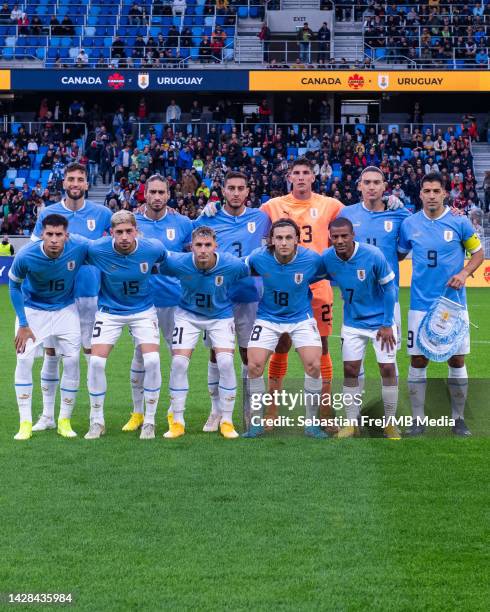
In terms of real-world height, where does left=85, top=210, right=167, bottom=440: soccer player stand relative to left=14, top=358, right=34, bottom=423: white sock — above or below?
above

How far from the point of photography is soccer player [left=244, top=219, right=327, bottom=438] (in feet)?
27.1

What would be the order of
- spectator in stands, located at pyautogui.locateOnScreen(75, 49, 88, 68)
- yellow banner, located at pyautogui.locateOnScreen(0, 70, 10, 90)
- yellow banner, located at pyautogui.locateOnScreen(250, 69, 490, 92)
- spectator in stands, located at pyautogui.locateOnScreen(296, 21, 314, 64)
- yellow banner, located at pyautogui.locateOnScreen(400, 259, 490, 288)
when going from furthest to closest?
spectator in stands, located at pyautogui.locateOnScreen(296, 21, 314, 64)
spectator in stands, located at pyautogui.locateOnScreen(75, 49, 88, 68)
yellow banner, located at pyautogui.locateOnScreen(0, 70, 10, 90)
yellow banner, located at pyautogui.locateOnScreen(250, 69, 490, 92)
yellow banner, located at pyautogui.locateOnScreen(400, 259, 490, 288)

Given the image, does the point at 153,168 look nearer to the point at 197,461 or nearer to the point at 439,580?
the point at 197,461

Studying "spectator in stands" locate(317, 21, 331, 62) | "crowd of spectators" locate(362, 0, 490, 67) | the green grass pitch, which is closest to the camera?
the green grass pitch

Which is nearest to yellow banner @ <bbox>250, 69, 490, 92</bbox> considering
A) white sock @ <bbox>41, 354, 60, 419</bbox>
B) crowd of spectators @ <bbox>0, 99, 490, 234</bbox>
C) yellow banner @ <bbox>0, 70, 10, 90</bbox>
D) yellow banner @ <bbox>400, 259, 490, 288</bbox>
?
crowd of spectators @ <bbox>0, 99, 490, 234</bbox>

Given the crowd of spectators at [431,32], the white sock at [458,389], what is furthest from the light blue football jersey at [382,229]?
the crowd of spectators at [431,32]

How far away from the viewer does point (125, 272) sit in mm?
8320

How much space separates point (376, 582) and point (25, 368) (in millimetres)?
4155

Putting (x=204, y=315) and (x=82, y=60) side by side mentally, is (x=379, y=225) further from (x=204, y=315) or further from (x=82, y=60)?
(x=82, y=60)

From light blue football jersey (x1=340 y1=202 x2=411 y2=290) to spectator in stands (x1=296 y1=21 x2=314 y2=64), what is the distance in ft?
89.0

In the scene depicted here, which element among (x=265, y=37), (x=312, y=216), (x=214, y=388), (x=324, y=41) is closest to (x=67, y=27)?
(x=265, y=37)

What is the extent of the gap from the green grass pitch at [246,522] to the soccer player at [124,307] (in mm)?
314

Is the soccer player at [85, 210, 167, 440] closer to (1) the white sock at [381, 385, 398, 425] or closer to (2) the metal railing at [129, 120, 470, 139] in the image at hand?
(1) the white sock at [381, 385, 398, 425]

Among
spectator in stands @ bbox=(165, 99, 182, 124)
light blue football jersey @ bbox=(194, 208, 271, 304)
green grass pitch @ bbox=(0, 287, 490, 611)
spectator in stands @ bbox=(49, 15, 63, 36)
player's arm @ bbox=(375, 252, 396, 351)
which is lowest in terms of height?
green grass pitch @ bbox=(0, 287, 490, 611)
